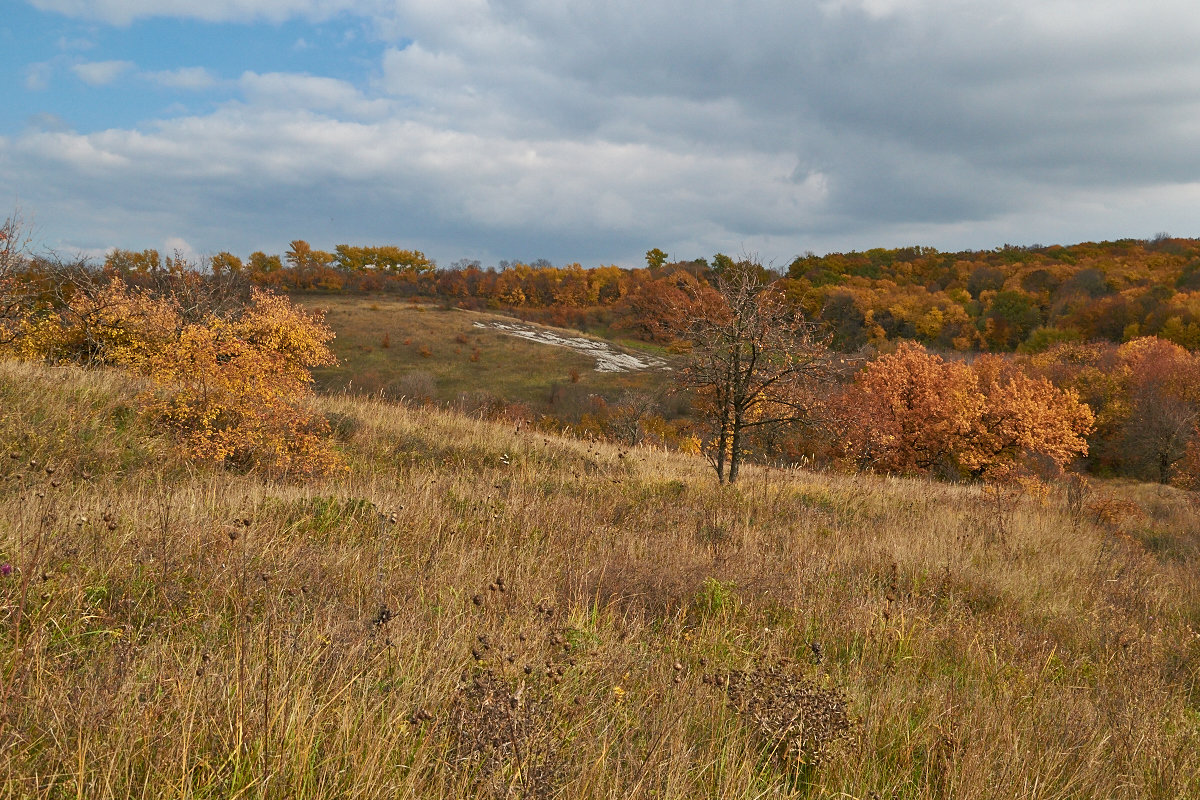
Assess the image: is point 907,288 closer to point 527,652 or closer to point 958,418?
point 958,418

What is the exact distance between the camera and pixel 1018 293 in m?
93.8

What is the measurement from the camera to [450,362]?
222 ft

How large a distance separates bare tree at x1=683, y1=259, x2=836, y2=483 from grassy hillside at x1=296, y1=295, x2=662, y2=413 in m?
40.9

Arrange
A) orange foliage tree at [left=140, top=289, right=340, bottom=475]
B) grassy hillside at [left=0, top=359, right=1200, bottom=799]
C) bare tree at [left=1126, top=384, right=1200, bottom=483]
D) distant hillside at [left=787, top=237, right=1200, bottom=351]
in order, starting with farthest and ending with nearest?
distant hillside at [left=787, top=237, right=1200, bottom=351] < bare tree at [left=1126, top=384, right=1200, bottom=483] < orange foliage tree at [left=140, top=289, right=340, bottom=475] < grassy hillside at [left=0, top=359, right=1200, bottom=799]

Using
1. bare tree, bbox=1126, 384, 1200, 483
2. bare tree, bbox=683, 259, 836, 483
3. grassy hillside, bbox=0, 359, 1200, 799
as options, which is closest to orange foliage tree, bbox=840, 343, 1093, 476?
bare tree, bbox=683, 259, 836, 483

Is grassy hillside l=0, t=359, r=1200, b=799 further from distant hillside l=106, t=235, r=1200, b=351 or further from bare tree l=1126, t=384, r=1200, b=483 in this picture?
distant hillside l=106, t=235, r=1200, b=351

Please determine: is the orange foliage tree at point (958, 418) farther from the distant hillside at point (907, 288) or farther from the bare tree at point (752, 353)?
the distant hillside at point (907, 288)

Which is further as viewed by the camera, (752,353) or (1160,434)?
(1160,434)

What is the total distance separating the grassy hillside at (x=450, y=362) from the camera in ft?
188

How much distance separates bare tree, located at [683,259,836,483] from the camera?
1060 centimetres

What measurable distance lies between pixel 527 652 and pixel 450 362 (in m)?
66.3

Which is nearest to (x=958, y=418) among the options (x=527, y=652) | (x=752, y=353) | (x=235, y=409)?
(x=752, y=353)

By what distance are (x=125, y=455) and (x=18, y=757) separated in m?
6.61

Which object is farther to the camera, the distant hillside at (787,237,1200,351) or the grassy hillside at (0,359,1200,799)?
the distant hillside at (787,237,1200,351)
